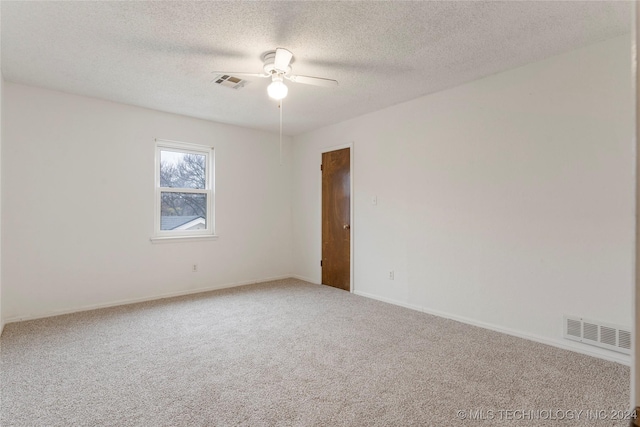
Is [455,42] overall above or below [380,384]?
above

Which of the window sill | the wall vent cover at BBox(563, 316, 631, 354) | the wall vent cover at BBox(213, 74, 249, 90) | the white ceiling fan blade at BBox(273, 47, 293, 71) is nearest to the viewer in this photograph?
the wall vent cover at BBox(563, 316, 631, 354)

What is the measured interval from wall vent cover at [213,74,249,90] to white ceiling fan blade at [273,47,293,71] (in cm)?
73

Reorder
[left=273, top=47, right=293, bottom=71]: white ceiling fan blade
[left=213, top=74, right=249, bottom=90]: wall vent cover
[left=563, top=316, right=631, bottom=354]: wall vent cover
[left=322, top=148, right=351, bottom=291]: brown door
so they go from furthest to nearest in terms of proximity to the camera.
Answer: [left=322, top=148, right=351, bottom=291]: brown door < [left=213, top=74, right=249, bottom=90]: wall vent cover < [left=273, top=47, right=293, bottom=71]: white ceiling fan blade < [left=563, top=316, right=631, bottom=354]: wall vent cover

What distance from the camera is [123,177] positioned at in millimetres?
4055

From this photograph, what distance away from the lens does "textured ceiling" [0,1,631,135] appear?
2195 millimetres

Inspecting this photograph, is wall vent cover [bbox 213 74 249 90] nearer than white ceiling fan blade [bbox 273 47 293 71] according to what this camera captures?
No

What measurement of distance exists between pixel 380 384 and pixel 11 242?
12.6 ft

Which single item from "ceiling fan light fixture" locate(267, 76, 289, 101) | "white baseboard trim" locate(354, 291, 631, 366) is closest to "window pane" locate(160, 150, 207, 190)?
"ceiling fan light fixture" locate(267, 76, 289, 101)

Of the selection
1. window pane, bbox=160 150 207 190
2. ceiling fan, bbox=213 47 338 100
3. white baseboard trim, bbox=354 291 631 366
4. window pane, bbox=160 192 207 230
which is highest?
ceiling fan, bbox=213 47 338 100

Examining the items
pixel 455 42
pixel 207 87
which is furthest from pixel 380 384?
pixel 207 87

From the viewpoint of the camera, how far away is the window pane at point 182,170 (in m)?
4.47

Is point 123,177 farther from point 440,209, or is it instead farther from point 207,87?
point 440,209

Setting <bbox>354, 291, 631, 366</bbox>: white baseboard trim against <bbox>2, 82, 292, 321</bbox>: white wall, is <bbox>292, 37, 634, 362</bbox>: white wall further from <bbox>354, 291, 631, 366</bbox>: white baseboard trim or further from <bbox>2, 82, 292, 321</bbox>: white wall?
<bbox>2, 82, 292, 321</bbox>: white wall

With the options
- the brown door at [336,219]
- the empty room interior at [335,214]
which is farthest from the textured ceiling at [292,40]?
the brown door at [336,219]
